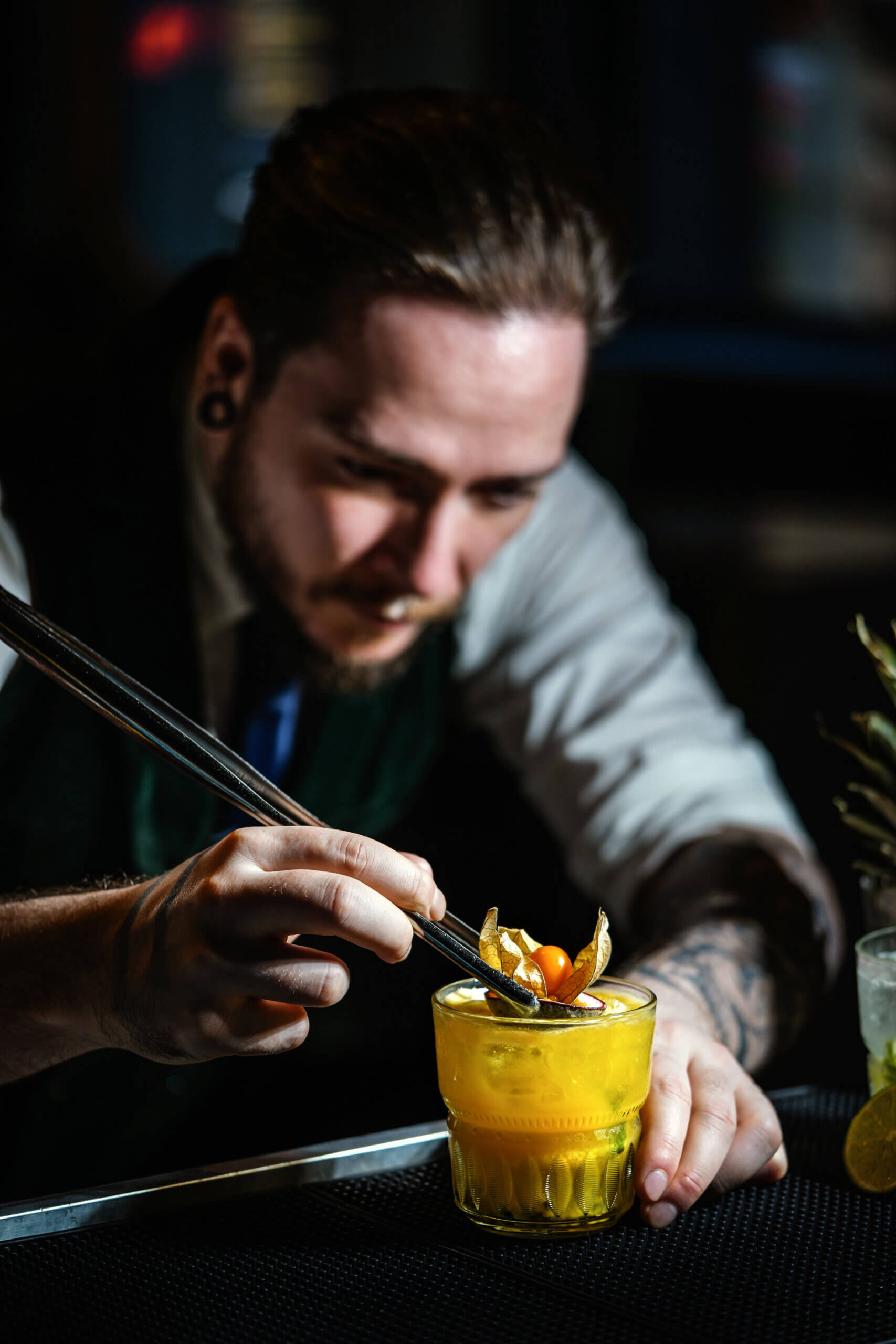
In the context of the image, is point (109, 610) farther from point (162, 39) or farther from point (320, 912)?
point (162, 39)

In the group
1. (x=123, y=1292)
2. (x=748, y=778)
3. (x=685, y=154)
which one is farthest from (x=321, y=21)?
(x=123, y=1292)

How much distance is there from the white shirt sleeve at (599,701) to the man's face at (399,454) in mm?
413

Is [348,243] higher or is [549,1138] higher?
[348,243]

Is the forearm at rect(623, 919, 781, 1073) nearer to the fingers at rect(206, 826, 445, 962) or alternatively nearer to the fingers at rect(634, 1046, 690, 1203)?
the fingers at rect(634, 1046, 690, 1203)

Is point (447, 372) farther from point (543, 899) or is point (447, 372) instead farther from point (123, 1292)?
point (543, 899)

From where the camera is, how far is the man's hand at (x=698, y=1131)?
98cm

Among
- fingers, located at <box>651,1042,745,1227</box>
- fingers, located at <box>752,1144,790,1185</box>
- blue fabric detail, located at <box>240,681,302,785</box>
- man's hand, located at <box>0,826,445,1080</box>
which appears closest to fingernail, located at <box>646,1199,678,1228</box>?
fingers, located at <box>651,1042,745,1227</box>

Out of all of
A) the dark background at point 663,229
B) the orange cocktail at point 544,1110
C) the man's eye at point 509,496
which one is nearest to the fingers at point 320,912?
the orange cocktail at point 544,1110

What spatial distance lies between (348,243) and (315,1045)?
130cm

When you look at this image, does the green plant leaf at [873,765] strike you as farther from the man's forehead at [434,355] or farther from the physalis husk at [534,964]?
the man's forehead at [434,355]

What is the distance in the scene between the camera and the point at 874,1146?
104 centimetres

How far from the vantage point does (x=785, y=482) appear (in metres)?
3.54

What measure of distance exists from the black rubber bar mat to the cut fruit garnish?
12 millimetres

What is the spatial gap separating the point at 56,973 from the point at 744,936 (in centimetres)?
83
